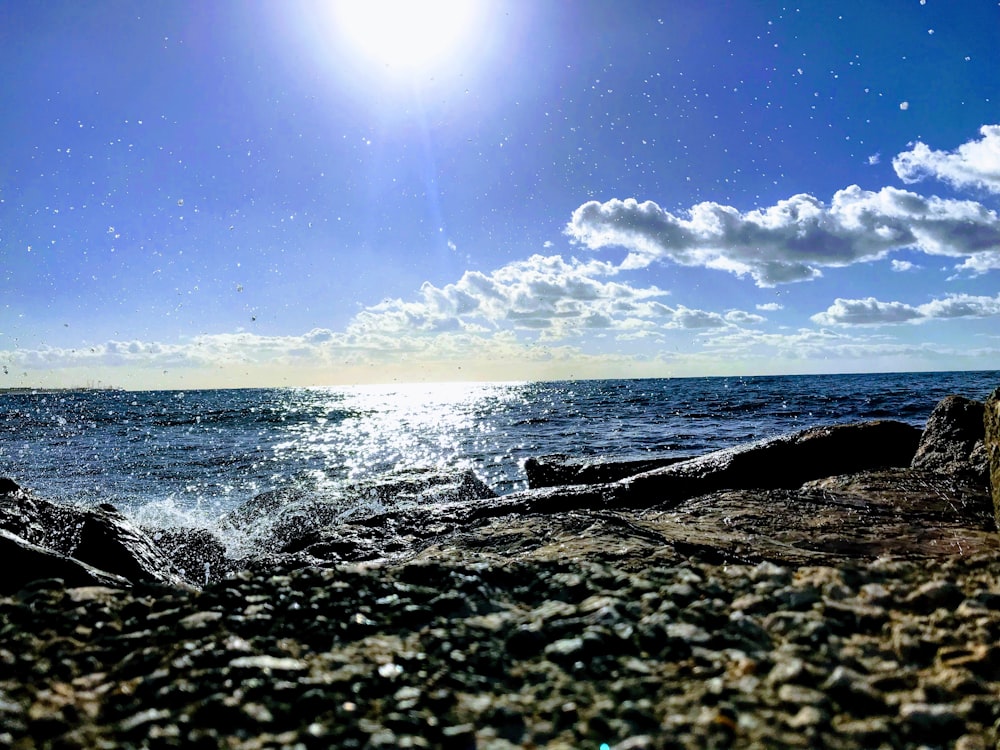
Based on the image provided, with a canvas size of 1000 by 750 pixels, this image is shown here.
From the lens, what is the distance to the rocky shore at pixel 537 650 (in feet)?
8.89

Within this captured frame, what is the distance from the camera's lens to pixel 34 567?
6.44 m

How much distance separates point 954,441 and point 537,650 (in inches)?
381

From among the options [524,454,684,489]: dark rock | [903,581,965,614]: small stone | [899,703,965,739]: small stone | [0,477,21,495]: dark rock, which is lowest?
[524,454,684,489]: dark rock

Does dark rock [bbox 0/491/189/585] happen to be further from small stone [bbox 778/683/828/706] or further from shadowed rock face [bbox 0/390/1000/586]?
small stone [bbox 778/683/828/706]

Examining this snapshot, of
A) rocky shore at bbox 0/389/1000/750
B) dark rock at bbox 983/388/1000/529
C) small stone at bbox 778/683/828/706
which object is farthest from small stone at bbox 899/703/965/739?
dark rock at bbox 983/388/1000/529

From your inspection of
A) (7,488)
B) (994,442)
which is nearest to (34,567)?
(7,488)

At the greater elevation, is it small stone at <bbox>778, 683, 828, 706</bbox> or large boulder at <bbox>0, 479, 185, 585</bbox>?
small stone at <bbox>778, 683, 828, 706</bbox>

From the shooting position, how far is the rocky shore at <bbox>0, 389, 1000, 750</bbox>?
2.71 metres

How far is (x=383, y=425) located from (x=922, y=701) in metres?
43.5

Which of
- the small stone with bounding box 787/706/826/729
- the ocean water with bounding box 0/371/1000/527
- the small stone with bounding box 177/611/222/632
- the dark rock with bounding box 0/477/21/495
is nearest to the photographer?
the small stone with bounding box 787/706/826/729

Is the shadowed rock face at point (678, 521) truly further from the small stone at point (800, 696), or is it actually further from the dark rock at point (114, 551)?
the small stone at point (800, 696)

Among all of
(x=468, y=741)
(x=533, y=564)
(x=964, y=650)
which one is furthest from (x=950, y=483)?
(x=468, y=741)

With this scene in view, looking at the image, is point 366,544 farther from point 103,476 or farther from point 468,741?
point 103,476

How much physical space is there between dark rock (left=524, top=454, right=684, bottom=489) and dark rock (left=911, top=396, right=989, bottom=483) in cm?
443
